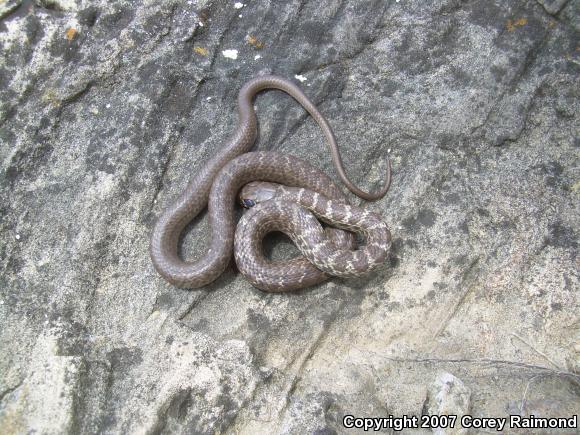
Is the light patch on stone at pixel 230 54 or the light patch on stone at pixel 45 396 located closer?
the light patch on stone at pixel 45 396

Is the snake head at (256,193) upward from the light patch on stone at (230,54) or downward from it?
downward

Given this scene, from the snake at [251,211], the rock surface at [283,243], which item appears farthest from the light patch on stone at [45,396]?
the snake at [251,211]

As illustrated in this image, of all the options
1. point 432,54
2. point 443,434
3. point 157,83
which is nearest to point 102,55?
point 157,83

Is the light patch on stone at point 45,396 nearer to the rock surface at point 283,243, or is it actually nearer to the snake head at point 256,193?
the rock surface at point 283,243

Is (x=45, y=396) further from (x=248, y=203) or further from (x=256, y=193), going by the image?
(x=256, y=193)

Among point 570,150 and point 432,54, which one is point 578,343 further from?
point 432,54

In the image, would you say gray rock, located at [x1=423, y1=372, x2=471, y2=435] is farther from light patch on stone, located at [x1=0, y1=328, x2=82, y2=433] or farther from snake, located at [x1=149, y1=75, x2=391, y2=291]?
light patch on stone, located at [x1=0, y1=328, x2=82, y2=433]

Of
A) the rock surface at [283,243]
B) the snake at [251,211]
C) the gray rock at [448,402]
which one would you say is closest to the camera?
the gray rock at [448,402]
